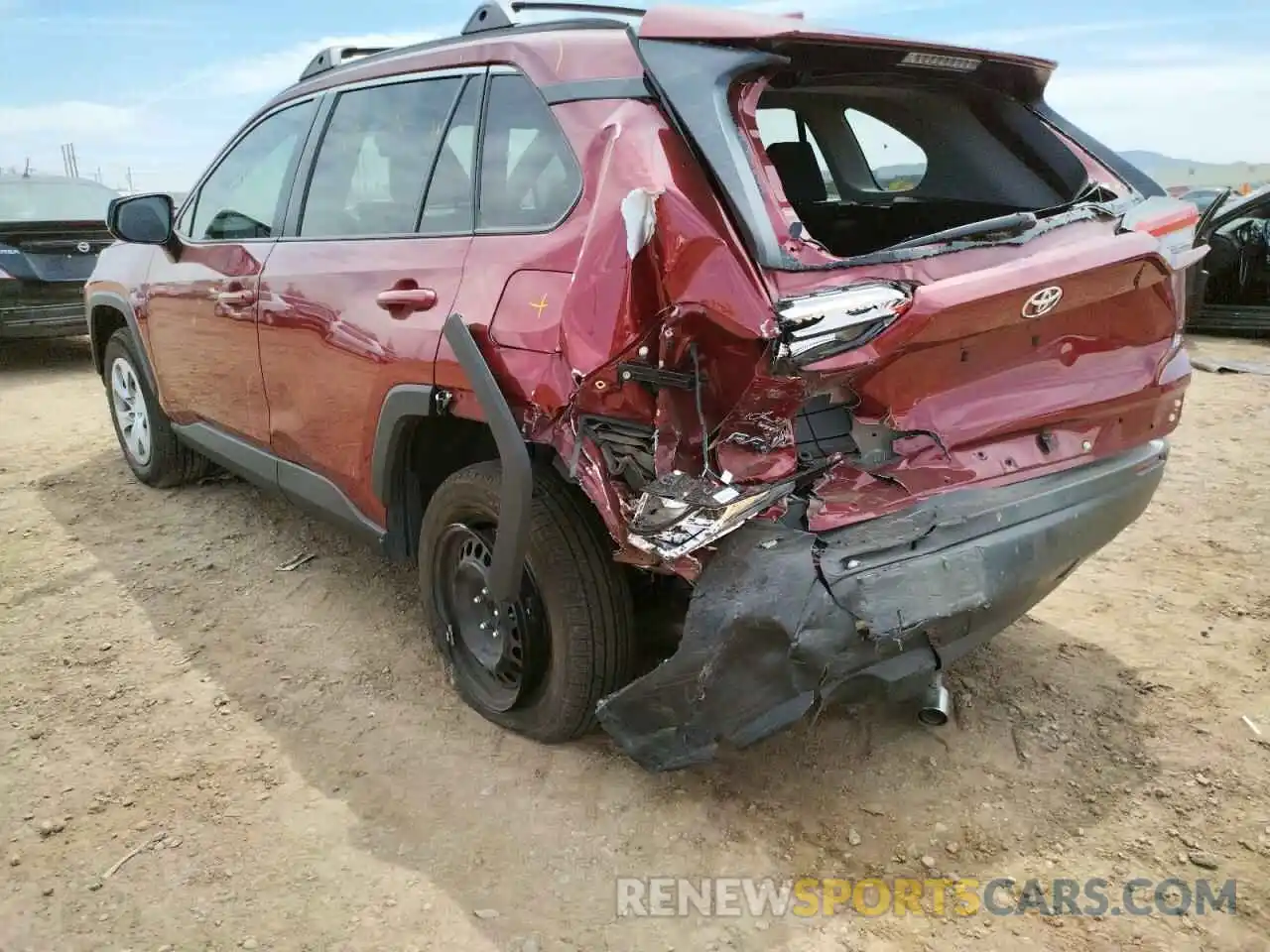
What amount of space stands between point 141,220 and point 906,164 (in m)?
3.14

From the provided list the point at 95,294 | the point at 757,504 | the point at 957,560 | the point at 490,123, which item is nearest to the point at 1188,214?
the point at 957,560

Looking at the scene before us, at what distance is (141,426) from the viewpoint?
5062 millimetres

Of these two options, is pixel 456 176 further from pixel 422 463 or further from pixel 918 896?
pixel 918 896

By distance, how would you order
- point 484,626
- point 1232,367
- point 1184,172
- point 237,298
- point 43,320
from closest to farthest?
point 484,626
point 237,298
point 1232,367
point 43,320
point 1184,172

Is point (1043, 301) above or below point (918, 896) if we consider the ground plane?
above

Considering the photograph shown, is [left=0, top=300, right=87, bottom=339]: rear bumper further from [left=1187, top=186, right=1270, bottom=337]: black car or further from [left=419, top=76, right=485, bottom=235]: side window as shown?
[left=1187, top=186, right=1270, bottom=337]: black car

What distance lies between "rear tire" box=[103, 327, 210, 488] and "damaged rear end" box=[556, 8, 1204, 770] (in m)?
3.45

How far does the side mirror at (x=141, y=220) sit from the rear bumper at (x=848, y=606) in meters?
3.10

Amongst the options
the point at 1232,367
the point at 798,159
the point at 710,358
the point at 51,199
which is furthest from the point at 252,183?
the point at 1232,367

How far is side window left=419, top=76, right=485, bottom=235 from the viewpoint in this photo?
2.72 m

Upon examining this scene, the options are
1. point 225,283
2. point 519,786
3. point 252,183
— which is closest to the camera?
point 519,786

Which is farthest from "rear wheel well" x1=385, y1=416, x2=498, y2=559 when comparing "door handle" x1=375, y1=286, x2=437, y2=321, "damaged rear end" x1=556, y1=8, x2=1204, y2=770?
"damaged rear end" x1=556, y1=8, x2=1204, y2=770

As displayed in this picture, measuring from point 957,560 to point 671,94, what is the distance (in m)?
1.23

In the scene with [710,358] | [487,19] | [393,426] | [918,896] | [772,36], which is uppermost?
[487,19]
